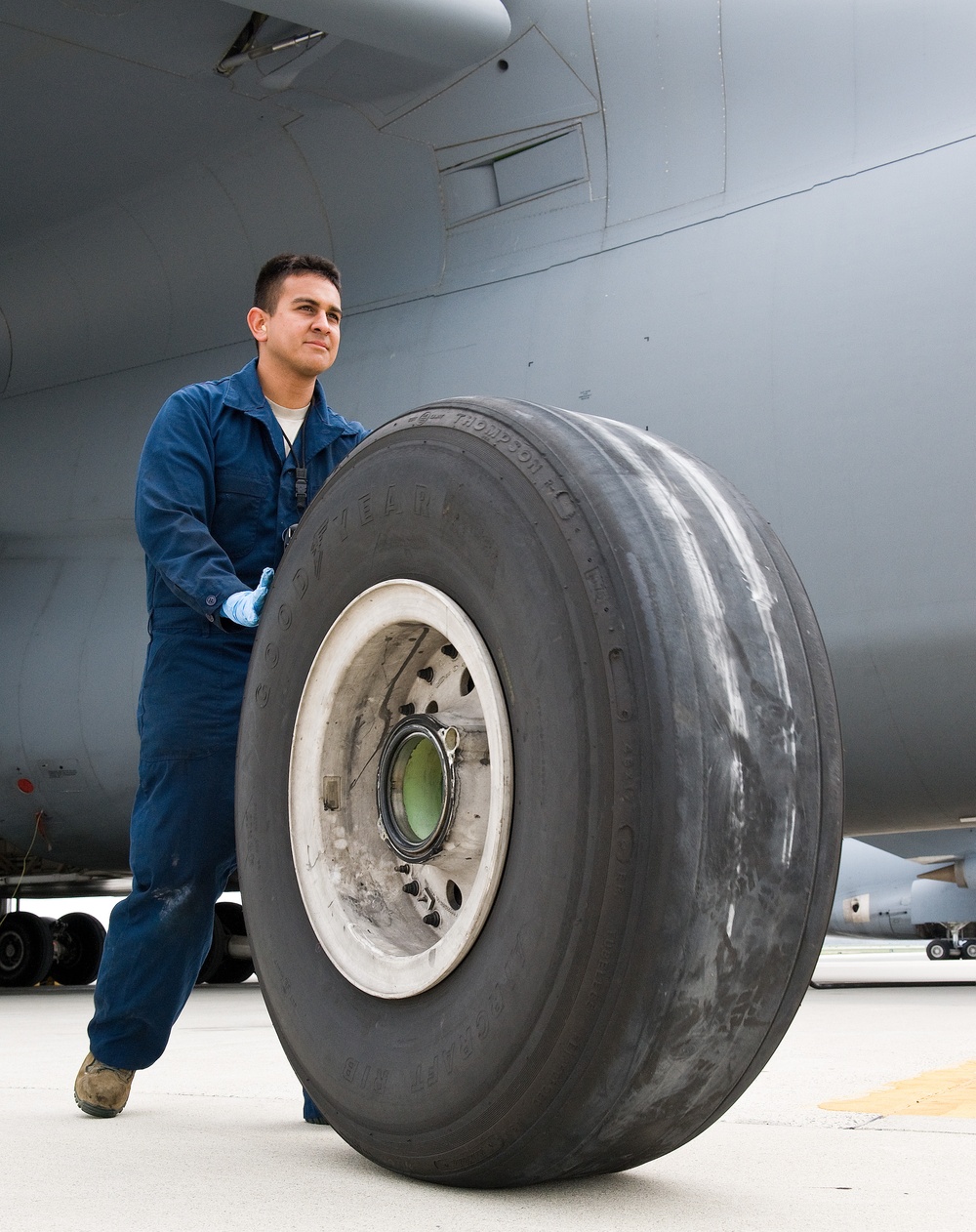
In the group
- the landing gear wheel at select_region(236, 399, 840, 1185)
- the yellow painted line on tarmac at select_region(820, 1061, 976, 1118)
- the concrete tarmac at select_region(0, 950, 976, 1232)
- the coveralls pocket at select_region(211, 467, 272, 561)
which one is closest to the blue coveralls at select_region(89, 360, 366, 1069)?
the coveralls pocket at select_region(211, 467, 272, 561)

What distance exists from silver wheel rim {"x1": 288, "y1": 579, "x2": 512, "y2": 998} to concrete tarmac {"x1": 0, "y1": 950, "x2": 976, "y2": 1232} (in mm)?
292

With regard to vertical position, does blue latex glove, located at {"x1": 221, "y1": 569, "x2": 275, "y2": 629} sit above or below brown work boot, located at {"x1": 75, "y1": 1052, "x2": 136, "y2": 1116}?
above

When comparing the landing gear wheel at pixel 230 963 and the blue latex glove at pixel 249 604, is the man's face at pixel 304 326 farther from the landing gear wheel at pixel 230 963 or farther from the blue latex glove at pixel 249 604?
the landing gear wheel at pixel 230 963

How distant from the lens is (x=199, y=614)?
2.49 m

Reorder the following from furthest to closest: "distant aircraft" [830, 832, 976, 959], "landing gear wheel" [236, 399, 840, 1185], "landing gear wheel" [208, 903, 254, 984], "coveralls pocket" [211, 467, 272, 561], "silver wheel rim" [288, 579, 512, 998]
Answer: "distant aircraft" [830, 832, 976, 959]
"landing gear wheel" [208, 903, 254, 984]
"coveralls pocket" [211, 467, 272, 561]
"silver wheel rim" [288, 579, 512, 998]
"landing gear wheel" [236, 399, 840, 1185]

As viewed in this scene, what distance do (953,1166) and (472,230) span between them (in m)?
3.97

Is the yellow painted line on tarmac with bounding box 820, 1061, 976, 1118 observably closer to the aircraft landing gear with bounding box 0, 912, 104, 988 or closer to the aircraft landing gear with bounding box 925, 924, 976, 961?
the aircraft landing gear with bounding box 0, 912, 104, 988

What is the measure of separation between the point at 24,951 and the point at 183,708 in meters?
7.16

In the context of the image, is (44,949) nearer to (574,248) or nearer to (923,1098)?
(574,248)

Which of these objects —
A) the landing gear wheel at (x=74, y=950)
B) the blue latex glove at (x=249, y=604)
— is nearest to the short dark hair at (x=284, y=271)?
the blue latex glove at (x=249, y=604)

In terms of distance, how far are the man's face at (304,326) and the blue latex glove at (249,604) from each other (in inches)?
21.6

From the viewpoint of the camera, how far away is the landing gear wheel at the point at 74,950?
31.2ft

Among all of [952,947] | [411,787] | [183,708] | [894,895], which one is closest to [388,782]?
[411,787]

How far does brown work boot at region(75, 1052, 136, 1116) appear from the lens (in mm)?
2361
